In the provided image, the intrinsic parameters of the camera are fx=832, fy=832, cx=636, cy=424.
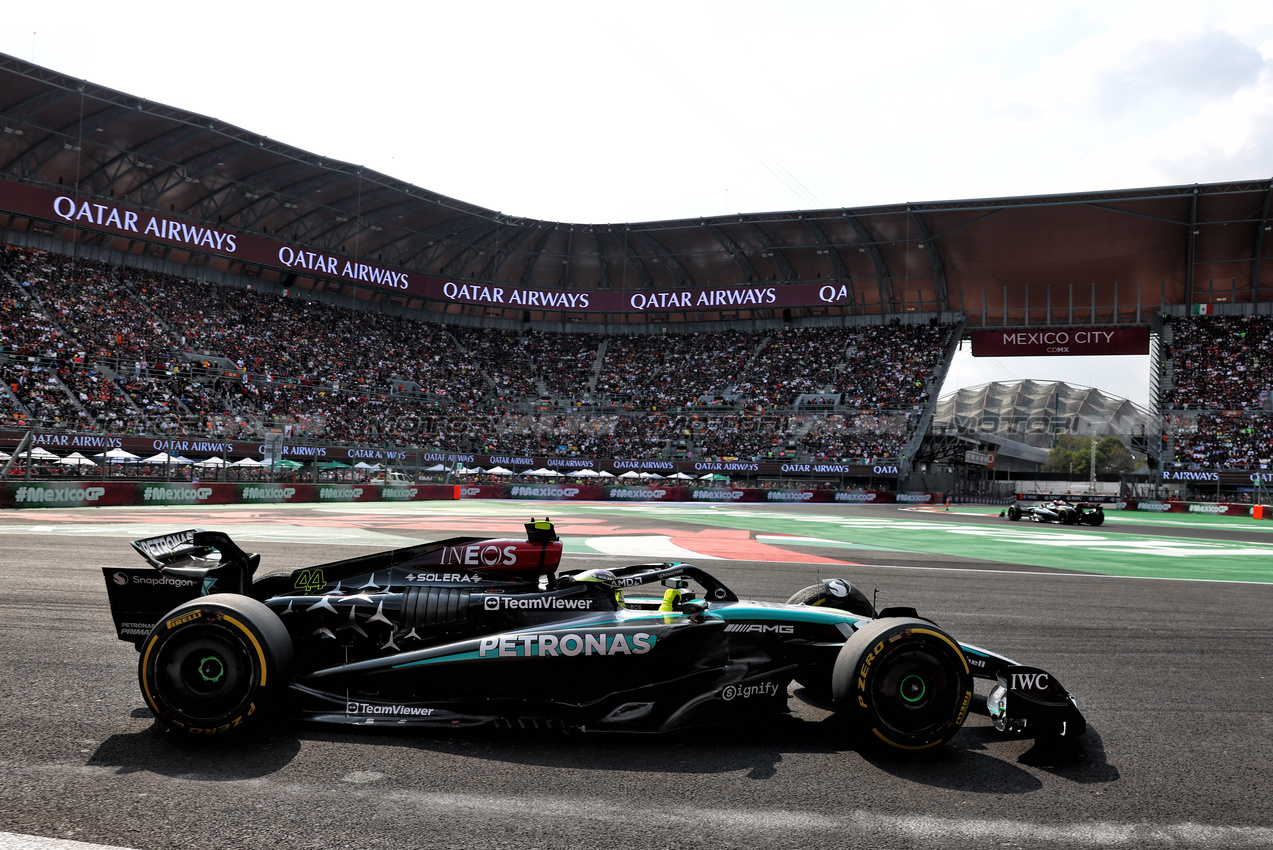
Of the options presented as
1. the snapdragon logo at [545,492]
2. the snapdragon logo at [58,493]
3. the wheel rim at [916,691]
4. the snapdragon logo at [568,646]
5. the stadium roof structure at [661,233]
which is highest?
the stadium roof structure at [661,233]

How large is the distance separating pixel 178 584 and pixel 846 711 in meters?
3.38

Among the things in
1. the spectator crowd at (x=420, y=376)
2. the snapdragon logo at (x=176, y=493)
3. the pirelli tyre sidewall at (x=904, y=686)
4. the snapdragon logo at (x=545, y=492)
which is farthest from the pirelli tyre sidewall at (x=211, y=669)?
the snapdragon logo at (x=545, y=492)

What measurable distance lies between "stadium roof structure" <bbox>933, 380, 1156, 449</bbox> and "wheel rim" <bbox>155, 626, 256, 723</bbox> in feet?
446

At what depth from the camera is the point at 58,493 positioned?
853 inches

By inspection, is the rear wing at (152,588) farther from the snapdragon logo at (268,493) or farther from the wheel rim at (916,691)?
the snapdragon logo at (268,493)

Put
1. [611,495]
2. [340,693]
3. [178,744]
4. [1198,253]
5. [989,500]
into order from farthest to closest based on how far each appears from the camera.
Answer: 1. [989,500]
2. [1198,253]
3. [611,495]
4. [340,693]
5. [178,744]

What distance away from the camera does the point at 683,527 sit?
64.0 feet

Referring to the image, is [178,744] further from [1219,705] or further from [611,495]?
[611,495]

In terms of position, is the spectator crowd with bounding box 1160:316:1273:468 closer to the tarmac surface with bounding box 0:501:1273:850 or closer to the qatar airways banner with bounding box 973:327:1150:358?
the qatar airways banner with bounding box 973:327:1150:358

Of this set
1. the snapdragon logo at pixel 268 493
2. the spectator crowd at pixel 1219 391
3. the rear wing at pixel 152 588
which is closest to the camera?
the rear wing at pixel 152 588

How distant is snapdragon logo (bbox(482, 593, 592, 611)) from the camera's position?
4301mm

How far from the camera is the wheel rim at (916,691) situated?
3824 millimetres

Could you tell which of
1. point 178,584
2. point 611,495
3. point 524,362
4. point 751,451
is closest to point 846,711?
point 178,584

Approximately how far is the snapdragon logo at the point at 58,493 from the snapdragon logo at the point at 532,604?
21564mm
